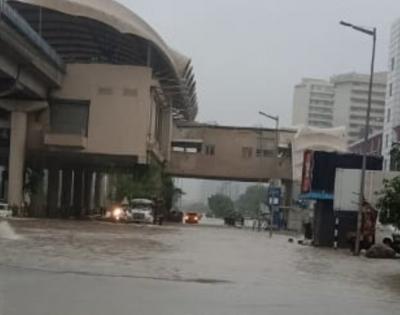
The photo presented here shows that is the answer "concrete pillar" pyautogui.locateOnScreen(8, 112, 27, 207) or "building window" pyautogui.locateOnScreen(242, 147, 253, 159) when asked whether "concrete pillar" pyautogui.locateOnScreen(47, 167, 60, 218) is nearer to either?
"concrete pillar" pyautogui.locateOnScreen(8, 112, 27, 207)

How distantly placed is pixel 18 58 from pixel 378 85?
275 feet

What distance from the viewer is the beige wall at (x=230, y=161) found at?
113188 millimetres

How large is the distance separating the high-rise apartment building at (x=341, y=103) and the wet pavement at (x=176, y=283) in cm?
7997

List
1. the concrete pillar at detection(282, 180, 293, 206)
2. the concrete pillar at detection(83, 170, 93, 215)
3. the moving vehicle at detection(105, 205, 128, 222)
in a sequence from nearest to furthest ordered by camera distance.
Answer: the moving vehicle at detection(105, 205, 128, 222) → the concrete pillar at detection(83, 170, 93, 215) → the concrete pillar at detection(282, 180, 293, 206)

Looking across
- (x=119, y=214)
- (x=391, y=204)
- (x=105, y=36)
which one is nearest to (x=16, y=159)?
(x=119, y=214)

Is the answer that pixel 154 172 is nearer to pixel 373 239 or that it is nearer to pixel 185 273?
pixel 373 239

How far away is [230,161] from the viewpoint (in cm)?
11344

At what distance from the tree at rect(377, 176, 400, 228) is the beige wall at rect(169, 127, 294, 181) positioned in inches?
3089

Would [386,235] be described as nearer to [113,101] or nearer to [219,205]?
[113,101]

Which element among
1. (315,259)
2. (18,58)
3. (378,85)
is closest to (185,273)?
(315,259)

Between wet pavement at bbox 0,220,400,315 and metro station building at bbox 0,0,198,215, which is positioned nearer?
wet pavement at bbox 0,220,400,315

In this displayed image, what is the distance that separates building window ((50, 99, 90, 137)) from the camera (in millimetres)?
81500

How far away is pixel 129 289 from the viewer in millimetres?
15898

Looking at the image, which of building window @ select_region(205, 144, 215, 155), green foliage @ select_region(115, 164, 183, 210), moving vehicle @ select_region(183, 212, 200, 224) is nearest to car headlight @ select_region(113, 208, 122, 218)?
green foliage @ select_region(115, 164, 183, 210)
